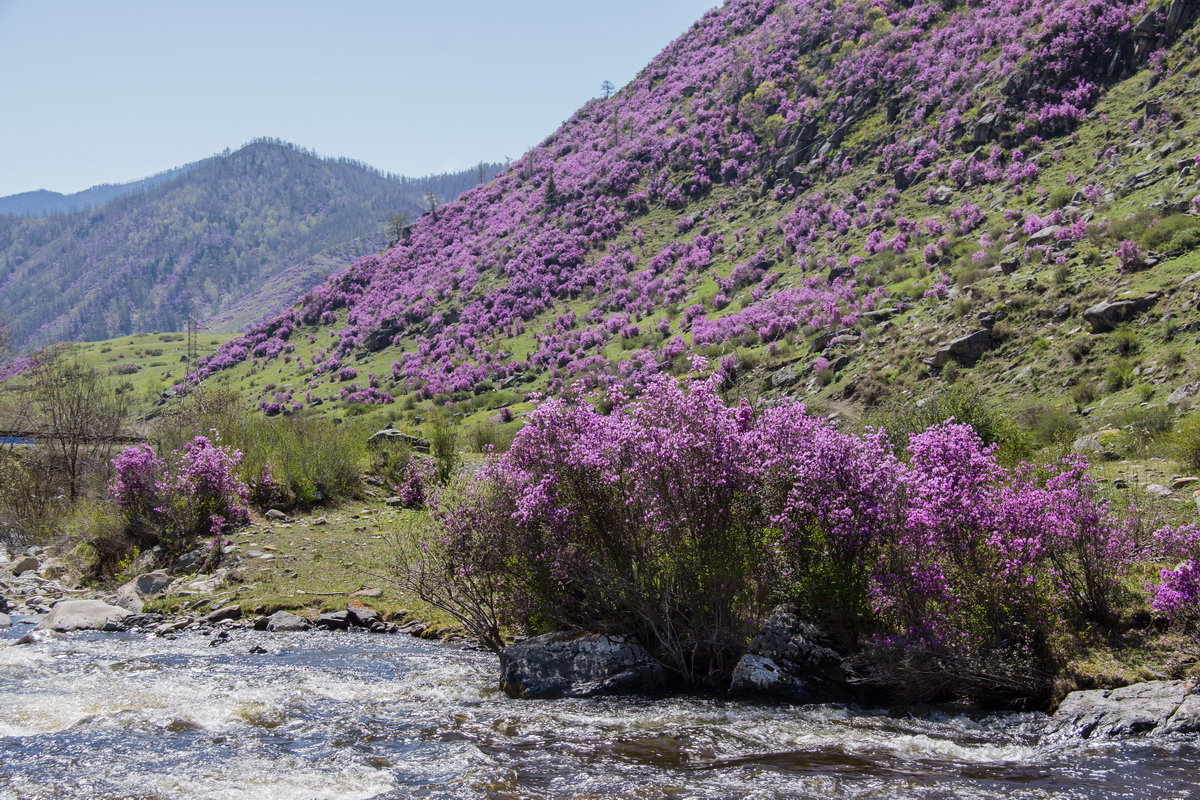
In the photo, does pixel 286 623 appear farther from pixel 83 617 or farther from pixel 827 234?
pixel 827 234

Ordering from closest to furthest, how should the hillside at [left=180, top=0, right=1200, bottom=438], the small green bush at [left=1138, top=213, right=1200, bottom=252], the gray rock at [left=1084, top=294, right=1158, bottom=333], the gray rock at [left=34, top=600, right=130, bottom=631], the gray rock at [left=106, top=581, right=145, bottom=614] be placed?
the gray rock at [left=34, top=600, right=130, bottom=631] → the gray rock at [left=106, top=581, right=145, bottom=614] → the gray rock at [left=1084, top=294, right=1158, bottom=333] → the small green bush at [left=1138, top=213, right=1200, bottom=252] → the hillside at [left=180, top=0, right=1200, bottom=438]

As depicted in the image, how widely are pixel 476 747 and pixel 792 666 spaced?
4.52 m

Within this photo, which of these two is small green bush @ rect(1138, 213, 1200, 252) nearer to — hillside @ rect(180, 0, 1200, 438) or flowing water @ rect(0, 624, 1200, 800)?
hillside @ rect(180, 0, 1200, 438)

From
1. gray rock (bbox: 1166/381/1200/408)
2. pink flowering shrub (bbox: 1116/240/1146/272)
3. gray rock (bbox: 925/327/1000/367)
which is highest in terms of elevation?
pink flowering shrub (bbox: 1116/240/1146/272)

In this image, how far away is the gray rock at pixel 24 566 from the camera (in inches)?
877

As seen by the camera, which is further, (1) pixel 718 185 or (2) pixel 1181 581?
(1) pixel 718 185

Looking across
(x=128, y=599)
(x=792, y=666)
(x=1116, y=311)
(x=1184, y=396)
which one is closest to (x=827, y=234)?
(x=1116, y=311)

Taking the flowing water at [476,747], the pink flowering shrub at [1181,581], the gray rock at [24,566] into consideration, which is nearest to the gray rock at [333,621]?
the flowing water at [476,747]

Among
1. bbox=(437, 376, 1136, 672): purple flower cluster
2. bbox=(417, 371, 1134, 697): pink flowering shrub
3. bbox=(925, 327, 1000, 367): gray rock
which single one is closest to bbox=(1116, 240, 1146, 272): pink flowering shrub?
bbox=(925, 327, 1000, 367): gray rock

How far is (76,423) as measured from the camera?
30.0 m

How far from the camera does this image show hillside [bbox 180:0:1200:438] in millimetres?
30062

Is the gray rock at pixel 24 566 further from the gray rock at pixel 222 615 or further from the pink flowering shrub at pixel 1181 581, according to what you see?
the pink flowering shrub at pixel 1181 581

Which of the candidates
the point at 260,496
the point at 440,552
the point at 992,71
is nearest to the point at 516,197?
the point at 992,71

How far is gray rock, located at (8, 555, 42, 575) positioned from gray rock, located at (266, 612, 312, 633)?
1084 centimetres
